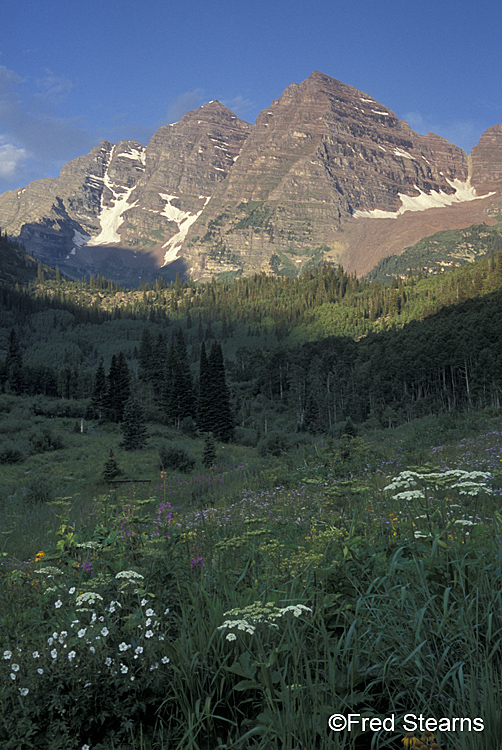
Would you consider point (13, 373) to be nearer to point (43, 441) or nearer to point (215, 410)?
point (215, 410)

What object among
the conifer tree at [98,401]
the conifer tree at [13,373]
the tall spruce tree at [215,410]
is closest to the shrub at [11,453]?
the conifer tree at [98,401]

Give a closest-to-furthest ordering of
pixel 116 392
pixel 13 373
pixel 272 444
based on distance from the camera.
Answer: pixel 272 444
pixel 116 392
pixel 13 373

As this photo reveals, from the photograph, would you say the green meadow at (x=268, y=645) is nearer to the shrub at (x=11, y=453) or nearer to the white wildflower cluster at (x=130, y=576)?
the white wildflower cluster at (x=130, y=576)


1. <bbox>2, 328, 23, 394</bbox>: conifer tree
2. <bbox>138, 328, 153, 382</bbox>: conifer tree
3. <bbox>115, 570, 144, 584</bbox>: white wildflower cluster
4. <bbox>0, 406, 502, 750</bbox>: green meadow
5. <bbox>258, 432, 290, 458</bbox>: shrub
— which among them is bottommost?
<bbox>258, 432, 290, 458</bbox>: shrub

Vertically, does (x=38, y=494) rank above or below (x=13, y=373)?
below

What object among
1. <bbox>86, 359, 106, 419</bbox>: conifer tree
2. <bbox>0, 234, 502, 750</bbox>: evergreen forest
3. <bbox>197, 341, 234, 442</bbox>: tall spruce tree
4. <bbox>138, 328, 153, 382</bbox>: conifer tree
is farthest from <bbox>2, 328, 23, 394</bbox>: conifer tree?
<bbox>0, 234, 502, 750</bbox>: evergreen forest

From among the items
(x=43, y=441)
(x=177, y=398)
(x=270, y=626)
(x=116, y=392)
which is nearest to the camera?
(x=270, y=626)

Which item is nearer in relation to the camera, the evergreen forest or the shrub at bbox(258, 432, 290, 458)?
the evergreen forest

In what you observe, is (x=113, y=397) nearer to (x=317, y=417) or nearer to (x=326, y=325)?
(x=317, y=417)

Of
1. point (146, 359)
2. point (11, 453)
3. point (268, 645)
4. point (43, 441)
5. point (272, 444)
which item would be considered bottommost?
point (272, 444)

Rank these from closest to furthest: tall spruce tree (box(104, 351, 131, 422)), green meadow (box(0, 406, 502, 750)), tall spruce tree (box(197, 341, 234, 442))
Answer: green meadow (box(0, 406, 502, 750)) → tall spruce tree (box(197, 341, 234, 442)) → tall spruce tree (box(104, 351, 131, 422))

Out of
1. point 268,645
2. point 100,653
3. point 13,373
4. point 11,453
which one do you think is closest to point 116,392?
point 13,373

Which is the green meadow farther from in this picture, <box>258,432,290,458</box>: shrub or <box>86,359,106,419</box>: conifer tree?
<box>86,359,106,419</box>: conifer tree

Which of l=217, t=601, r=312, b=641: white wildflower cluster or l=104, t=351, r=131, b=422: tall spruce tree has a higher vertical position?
l=104, t=351, r=131, b=422: tall spruce tree
